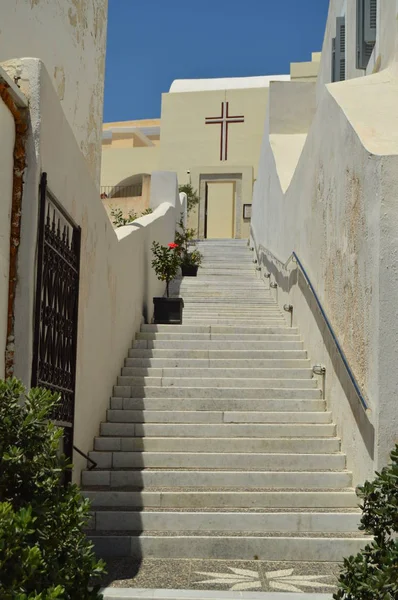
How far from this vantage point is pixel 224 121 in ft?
72.8

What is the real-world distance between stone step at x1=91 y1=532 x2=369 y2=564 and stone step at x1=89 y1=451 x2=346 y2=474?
1055mm

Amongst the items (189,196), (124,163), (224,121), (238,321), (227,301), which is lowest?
(238,321)

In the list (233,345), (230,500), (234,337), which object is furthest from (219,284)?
(230,500)

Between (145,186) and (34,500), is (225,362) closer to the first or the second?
(34,500)

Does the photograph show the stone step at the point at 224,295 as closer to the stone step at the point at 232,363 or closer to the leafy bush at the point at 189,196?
the stone step at the point at 232,363

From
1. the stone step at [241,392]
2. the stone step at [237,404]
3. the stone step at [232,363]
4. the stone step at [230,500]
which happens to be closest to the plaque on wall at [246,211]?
the stone step at [232,363]

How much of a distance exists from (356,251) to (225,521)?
2.11 metres

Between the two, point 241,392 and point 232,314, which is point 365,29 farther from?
point 241,392

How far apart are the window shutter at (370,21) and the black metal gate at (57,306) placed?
4.47 metres

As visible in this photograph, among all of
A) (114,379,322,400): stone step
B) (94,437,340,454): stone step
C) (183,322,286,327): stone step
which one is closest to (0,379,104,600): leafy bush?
(94,437,340,454): stone step

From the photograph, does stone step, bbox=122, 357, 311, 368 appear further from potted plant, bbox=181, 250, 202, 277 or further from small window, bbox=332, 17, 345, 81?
potted plant, bbox=181, 250, 202, 277

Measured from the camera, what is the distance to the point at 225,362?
773 centimetres

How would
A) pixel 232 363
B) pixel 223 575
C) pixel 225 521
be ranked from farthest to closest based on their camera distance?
pixel 232 363, pixel 225 521, pixel 223 575

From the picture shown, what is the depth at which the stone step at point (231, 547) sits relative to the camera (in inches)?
193
